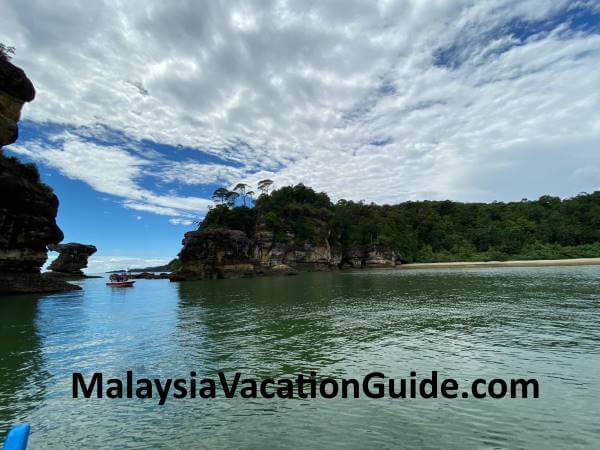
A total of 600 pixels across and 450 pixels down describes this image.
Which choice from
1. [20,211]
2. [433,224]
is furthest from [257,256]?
[433,224]

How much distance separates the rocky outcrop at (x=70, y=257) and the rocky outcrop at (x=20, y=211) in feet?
175

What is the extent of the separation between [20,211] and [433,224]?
14208cm

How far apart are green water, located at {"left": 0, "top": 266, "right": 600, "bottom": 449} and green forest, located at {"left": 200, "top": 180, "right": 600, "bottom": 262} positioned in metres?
87.1

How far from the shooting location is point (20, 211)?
1780 inches

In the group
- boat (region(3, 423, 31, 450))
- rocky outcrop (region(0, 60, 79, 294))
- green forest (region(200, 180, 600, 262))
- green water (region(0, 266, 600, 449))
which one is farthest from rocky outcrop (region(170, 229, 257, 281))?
boat (region(3, 423, 31, 450))

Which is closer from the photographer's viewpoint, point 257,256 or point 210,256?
point 210,256

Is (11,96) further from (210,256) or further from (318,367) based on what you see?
(210,256)

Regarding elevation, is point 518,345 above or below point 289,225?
below

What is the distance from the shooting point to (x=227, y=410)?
9.75 meters

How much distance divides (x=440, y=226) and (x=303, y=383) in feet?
498

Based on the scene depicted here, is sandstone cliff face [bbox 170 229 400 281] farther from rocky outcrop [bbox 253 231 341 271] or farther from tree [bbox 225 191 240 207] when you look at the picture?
tree [bbox 225 191 240 207]

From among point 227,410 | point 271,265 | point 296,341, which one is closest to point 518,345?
point 296,341

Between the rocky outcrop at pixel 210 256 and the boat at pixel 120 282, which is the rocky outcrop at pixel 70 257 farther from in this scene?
the boat at pixel 120 282

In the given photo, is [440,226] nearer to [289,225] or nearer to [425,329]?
[289,225]
